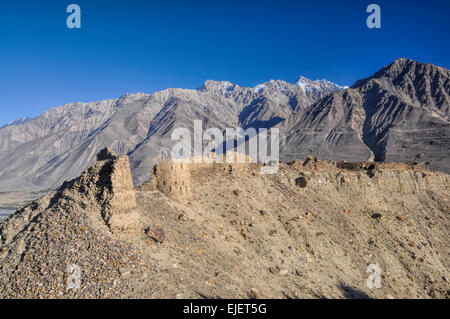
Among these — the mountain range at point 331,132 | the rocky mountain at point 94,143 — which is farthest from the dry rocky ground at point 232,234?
the rocky mountain at point 94,143

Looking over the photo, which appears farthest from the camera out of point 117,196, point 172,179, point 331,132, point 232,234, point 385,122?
point 331,132

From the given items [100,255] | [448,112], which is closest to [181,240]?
[100,255]

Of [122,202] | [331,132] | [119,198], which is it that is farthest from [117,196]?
[331,132]

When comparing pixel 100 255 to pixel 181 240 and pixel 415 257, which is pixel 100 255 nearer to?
pixel 181 240

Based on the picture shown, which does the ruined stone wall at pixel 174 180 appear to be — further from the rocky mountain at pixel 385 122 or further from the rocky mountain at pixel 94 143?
the rocky mountain at pixel 94 143

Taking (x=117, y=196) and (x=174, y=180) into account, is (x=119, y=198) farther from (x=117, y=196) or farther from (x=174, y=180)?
(x=174, y=180)

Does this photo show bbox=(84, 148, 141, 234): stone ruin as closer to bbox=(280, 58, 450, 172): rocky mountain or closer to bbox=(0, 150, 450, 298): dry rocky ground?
bbox=(0, 150, 450, 298): dry rocky ground
